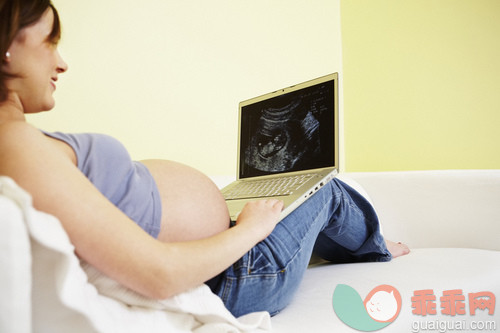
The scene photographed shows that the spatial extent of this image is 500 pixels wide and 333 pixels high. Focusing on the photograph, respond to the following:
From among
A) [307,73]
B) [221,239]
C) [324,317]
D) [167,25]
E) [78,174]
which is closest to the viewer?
[78,174]

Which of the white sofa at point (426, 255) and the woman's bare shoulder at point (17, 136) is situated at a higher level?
the woman's bare shoulder at point (17, 136)

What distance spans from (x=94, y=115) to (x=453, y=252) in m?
1.36

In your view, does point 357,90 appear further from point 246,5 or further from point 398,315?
point 398,315

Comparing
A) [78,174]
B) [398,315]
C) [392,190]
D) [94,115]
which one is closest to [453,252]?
[392,190]

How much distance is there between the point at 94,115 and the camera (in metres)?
1.54

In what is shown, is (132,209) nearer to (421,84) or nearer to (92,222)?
(92,222)

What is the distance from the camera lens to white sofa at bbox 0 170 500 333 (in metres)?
0.46

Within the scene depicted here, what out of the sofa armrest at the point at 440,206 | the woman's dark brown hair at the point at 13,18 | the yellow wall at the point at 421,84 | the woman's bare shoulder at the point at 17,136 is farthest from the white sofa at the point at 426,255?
the yellow wall at the point at 421,84

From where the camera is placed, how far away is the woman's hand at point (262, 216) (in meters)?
0.80

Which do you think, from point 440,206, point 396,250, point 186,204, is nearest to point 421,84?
point 440,206

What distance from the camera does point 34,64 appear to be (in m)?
0.72

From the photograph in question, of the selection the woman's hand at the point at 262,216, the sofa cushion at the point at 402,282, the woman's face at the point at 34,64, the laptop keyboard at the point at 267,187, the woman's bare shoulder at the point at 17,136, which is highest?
the woman's face at the point at 34,64

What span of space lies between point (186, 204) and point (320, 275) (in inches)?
19.8

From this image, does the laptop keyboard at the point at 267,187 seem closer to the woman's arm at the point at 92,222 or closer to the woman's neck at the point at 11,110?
the woman's arm at the point at 92,222
